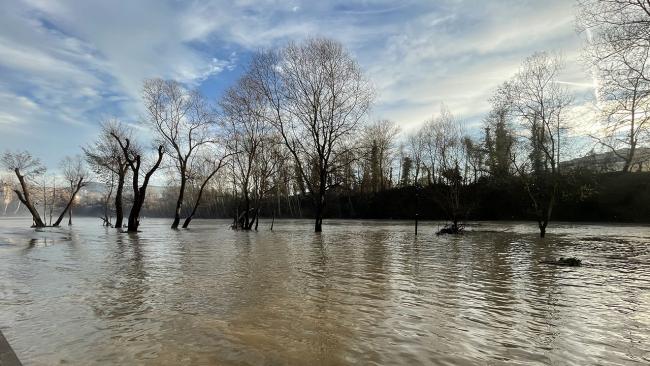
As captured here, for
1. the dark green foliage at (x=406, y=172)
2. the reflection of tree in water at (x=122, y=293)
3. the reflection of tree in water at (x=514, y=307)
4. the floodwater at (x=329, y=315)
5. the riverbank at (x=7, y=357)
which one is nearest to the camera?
the riverbank at (x=7, y=357)

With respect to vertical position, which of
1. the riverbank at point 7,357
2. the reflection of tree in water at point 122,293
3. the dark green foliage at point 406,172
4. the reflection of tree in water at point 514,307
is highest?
the dark green foliage at point 406,172

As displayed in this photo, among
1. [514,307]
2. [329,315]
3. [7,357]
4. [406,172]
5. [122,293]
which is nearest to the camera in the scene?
[7,357]

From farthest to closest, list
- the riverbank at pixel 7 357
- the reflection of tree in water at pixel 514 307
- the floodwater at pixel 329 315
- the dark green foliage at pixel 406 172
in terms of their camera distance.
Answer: the dark green foliage at pixel 406 172, the reflection of tree in water at pixel 514 307, the floodwater at pixel 329 315, the riverbank at pixel 7 357

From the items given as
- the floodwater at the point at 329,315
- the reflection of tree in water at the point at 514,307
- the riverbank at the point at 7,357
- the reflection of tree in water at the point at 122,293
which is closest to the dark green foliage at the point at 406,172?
the floodwater at the point at 329,315

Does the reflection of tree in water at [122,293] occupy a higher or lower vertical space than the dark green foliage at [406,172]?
lower

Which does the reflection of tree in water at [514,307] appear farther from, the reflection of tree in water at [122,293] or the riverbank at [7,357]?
the reflection of tree in water at [122,293]

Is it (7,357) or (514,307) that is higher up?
(7,357)

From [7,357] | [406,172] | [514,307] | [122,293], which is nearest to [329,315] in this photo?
[514,307]

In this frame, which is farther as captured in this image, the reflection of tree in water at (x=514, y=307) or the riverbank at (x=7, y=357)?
the reflection of tree in water at (x=514, y=307)

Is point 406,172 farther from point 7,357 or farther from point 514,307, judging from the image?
point 7,357

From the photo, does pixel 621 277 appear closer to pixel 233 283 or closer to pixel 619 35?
pixel 619 35

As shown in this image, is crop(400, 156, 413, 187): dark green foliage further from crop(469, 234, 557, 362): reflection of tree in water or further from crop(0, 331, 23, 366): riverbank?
crop(0, 331, 23, 366): riverbank

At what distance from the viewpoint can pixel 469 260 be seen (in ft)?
35.6

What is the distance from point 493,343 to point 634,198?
46.5m
